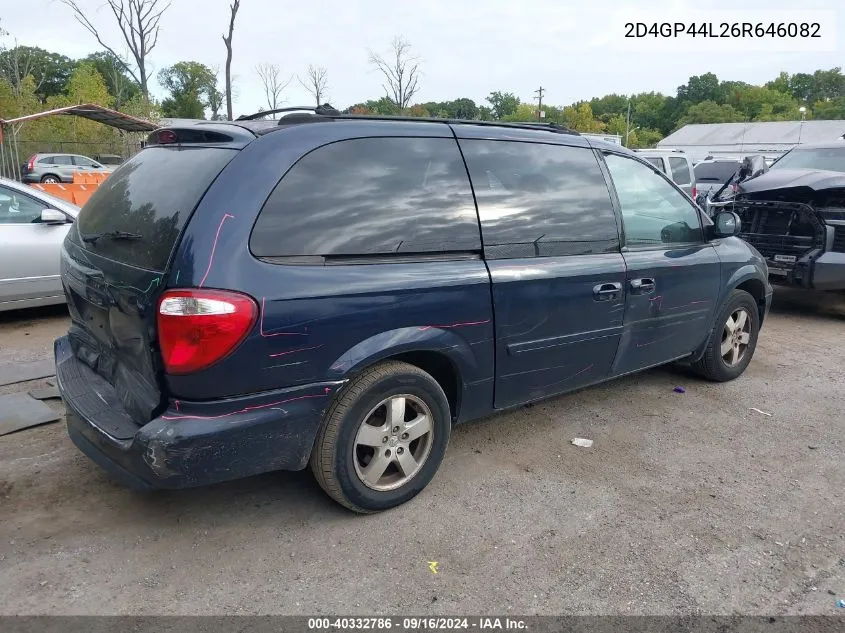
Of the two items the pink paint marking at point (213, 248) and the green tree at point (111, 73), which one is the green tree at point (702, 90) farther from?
the pink paint marking at point (213, 248)

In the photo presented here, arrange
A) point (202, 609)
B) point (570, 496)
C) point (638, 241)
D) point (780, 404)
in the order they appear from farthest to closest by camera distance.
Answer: point (780, 404) < point (638, 241) < point (570, 496) < point (202, 609)

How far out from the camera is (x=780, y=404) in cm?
479

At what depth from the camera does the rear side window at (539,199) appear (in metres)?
3.38

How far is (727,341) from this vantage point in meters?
5.09

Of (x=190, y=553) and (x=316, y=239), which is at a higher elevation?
(x=316, y=239)

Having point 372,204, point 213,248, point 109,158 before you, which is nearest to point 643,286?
point 372,204

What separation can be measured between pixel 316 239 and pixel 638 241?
2306 millimetres

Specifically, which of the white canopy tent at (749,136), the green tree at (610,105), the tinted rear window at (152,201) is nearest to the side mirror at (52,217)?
the tinted rear window at (152,201)

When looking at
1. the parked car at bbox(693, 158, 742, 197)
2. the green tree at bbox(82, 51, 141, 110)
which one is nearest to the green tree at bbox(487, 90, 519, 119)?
the green tree at bbox(82, 51, 141, 110)

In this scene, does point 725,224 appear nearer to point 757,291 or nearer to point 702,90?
point 757,291

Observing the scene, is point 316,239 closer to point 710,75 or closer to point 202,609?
point 202,609

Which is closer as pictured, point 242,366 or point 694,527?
point 242,366

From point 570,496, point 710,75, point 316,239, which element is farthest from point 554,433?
point 710,75

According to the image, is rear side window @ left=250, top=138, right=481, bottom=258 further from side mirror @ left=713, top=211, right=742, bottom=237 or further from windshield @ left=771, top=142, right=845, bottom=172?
windshield @ left=771, top=142, right=845, bottom=172
